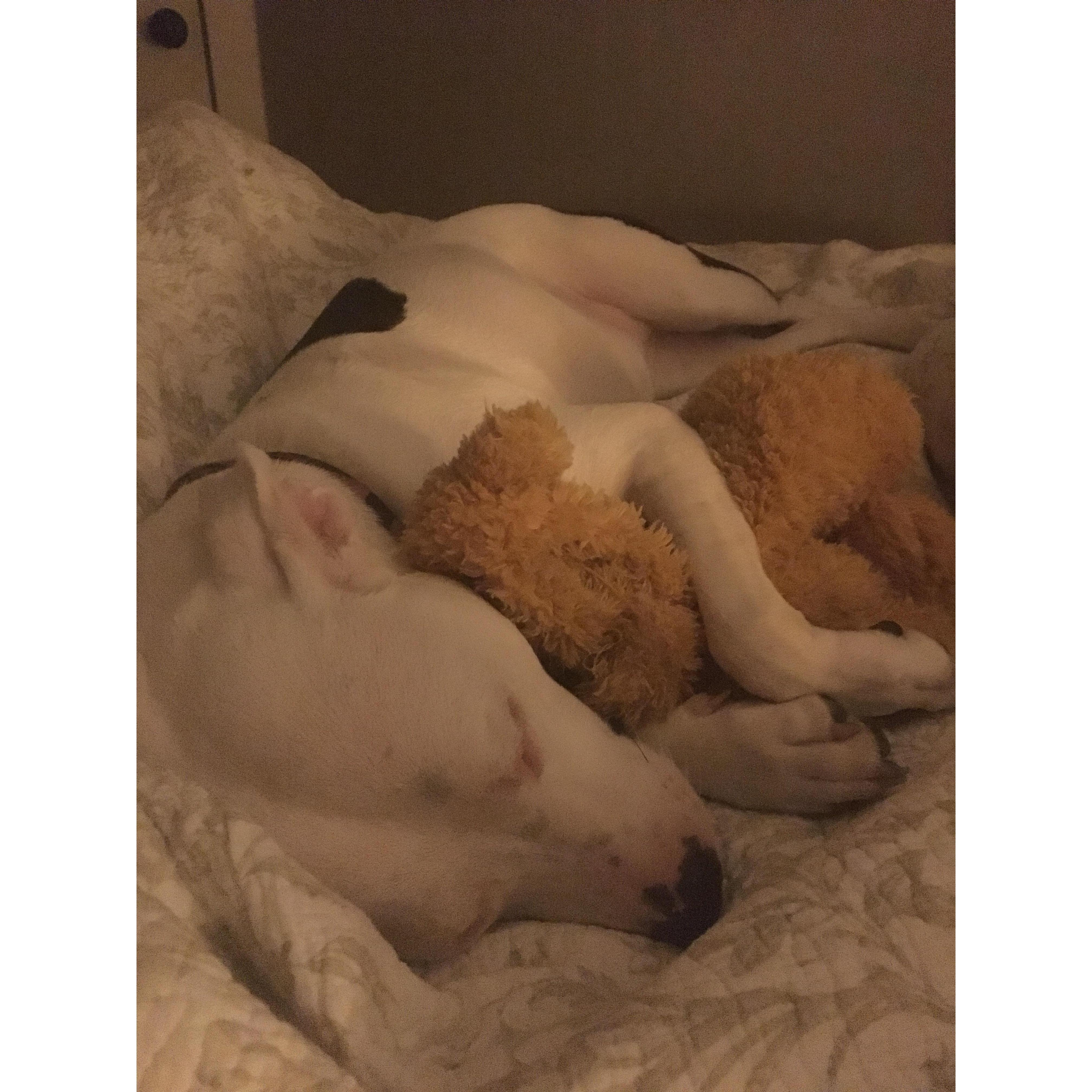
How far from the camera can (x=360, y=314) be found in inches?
70.0

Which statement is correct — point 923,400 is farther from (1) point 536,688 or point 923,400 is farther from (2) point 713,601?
(1) point 536,688

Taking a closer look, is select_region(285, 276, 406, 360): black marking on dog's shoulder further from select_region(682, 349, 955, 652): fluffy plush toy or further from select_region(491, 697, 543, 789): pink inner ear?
select_region(491, 697, 543, 789): pink inner ear

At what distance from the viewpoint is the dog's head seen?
103 centimetres

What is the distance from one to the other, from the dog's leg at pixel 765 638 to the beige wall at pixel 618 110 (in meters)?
1.11

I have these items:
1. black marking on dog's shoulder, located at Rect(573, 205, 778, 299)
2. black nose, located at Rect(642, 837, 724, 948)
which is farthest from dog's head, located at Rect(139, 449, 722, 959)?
black marking on dog's shoulder, located at Rect(573, 205, 778, 299)

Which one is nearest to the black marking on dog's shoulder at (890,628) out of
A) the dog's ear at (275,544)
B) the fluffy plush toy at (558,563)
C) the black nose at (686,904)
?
the fluffy plush toy at (558,563)

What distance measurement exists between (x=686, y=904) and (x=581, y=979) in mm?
137

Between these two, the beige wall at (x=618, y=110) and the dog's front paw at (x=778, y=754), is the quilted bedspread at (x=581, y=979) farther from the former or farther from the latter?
the beige wall at (x=618, y=110)

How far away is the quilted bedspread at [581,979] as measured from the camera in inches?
29.7

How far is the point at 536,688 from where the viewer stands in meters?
1.14

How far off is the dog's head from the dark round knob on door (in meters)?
1.54
